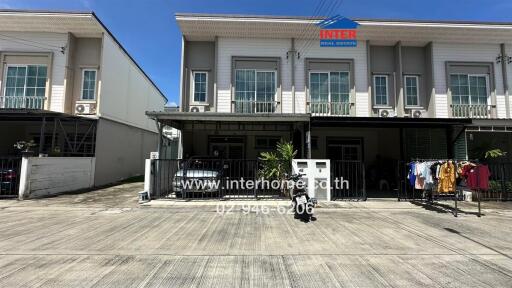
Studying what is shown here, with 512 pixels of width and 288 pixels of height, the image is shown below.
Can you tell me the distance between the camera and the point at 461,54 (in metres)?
14.6

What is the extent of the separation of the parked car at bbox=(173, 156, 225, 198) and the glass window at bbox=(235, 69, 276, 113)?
4.47 meters

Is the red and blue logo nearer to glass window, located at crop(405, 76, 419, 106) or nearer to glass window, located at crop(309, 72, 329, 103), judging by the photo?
glass window, located at crop(309, 72, 329, 103)

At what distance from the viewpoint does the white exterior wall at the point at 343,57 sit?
1436 cm

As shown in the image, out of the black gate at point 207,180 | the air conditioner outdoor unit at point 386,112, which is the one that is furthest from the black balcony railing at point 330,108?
the black gate at point 207,180

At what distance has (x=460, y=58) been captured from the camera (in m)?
14.5

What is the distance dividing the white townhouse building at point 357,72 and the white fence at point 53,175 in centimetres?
499

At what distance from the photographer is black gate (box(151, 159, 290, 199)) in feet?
34.6

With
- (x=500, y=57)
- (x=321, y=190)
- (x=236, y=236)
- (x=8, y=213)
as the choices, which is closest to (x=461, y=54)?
(x=500, y=57)

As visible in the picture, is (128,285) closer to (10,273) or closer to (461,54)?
(10,273)

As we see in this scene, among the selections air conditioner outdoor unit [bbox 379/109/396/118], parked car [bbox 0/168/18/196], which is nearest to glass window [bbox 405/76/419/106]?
air conditioner outdoor unit [bbox 379/109/396/118]

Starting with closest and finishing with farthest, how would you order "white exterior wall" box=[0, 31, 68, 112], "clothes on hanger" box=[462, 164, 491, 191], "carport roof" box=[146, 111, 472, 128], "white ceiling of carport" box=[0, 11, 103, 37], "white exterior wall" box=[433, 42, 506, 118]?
1. "clothes on hanger" box=[462, 164, 491, 191]
2. "carport roof" box=[146, 111, 472, 128]
3. "white ceiling of carport" box=[0, 11, 103, 37]
4. "white exterior wall" box=[433, 42, 506, 118]
5. "white exterior wall" box=[0, 31, 68, 112]

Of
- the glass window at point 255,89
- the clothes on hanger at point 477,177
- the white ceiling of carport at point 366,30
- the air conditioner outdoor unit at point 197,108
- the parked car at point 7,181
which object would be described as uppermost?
the white ceiling of carport at point 366,30

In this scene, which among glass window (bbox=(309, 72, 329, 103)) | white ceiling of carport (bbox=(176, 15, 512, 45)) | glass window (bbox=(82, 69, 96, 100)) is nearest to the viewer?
white ceiling of carport (bbox=(176, 15, 512, 45))

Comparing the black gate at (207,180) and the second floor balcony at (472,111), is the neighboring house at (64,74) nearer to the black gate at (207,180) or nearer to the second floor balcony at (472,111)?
the black gate at (207,180)
